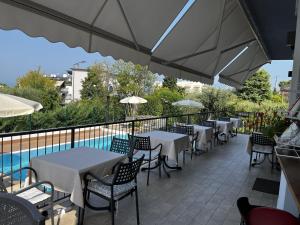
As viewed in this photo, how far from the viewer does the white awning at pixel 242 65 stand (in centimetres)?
994

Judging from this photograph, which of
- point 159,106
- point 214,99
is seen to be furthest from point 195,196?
point 159,106

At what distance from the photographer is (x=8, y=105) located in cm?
317

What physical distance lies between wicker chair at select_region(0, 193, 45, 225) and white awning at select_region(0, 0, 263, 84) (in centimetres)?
146

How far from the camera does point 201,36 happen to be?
580cm

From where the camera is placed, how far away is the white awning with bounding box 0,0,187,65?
2.29 m

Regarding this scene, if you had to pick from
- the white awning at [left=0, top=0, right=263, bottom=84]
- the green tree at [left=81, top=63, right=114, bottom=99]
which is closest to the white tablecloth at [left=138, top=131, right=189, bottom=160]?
the white awning at [left=0, top=0, right=263, bottom=84]

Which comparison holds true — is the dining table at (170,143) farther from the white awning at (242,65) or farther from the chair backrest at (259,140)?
the white awning at (242,65)

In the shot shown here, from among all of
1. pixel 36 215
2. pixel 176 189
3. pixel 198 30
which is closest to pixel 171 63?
pixel 198 30

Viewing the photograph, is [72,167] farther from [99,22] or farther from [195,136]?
[195,136]

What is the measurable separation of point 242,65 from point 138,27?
27.6ft

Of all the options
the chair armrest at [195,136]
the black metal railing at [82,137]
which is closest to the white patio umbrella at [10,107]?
the chair armrest at [195,136]

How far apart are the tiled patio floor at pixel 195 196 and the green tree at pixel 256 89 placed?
63.2 feet

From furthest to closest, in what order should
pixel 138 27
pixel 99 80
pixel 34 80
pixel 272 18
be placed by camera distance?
pixel 99 80 < pixel 34 80 < pixel 272 18 < pixel 138 27

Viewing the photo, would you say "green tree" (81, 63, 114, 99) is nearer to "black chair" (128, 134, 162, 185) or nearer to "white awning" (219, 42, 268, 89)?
"white awning" (219, 42, 268, 89)
